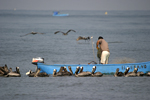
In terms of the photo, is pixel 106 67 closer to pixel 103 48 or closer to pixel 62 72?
pixel 103 48

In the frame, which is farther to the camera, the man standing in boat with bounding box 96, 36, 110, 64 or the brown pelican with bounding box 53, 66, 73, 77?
the brown pelican with bounding box 53, 66, 73, 77

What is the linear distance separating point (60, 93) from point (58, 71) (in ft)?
12.5

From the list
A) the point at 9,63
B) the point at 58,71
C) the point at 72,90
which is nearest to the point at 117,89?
the point at 72,90

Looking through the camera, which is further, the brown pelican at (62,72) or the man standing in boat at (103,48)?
the brown pelican at (62,72)

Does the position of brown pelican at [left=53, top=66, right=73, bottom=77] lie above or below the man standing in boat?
below

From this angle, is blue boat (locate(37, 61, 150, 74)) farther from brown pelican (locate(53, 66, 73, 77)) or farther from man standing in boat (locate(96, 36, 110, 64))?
man standing in boat (locate(96, 36, 110, 64))

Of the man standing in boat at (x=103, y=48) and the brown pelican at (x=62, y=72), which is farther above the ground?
the man standing in boat at (x=103, y=48)

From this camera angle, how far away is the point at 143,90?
2223 centimetres

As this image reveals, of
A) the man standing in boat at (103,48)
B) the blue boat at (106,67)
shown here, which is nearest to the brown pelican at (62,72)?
the blue boat at (106,67)

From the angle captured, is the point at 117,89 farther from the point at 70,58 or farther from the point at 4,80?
the point at 70,58

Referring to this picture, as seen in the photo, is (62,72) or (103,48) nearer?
(103,48)

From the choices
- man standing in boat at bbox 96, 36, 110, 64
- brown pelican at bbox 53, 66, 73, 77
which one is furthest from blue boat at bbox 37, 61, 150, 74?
man standing in boat at bbox 96, 36, 110, 64

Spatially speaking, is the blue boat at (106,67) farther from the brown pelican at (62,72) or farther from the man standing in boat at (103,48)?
the man standing in boat at (103,48)

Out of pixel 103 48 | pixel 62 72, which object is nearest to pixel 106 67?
pixel 103 48
